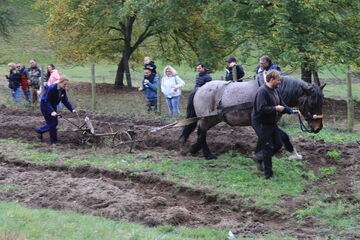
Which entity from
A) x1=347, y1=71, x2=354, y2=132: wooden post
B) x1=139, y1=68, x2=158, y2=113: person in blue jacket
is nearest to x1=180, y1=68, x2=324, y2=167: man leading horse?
x1=347, y1=71, x2=354, y2=132: wooden post

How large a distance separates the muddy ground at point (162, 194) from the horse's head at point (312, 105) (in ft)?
3.03

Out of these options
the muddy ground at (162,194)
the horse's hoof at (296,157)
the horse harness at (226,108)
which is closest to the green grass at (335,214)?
the muddy ground at (162,194)

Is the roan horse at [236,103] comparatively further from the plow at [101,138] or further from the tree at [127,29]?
the tree at [127,29]

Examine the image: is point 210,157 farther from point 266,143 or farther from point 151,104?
point 151,104

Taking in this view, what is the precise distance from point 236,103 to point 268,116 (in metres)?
1.33

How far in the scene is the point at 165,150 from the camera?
12062 mm

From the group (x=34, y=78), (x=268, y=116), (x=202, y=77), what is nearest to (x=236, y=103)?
(x=268, y=116)

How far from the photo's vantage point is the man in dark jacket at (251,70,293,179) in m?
8.94

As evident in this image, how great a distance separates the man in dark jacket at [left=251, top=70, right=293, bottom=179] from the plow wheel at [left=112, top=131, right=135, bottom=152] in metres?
3.19

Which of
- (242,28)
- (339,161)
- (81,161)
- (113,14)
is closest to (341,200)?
(339,161)

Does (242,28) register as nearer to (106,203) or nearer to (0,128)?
(0,128)

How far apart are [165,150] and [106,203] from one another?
423cm

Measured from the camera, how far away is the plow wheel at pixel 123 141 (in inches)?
460

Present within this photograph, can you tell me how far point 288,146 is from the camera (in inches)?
418
